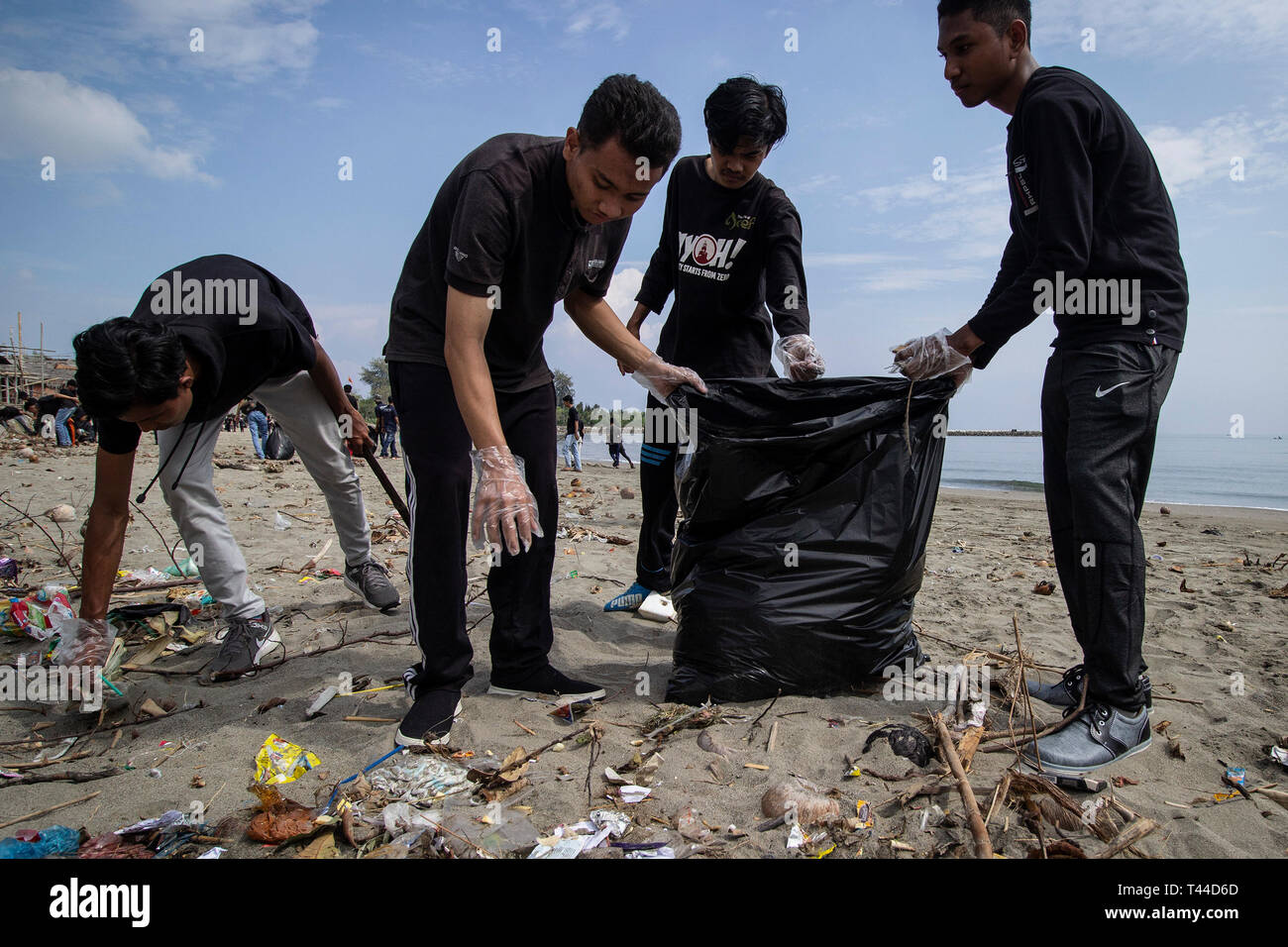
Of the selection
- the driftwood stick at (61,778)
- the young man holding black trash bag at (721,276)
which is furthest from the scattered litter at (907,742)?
the driftwood stick at (61,778)

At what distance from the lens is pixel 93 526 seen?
6.63 ft

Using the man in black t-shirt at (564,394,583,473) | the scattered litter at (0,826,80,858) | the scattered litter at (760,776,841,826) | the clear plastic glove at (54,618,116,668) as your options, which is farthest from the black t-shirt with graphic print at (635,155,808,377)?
the man in black t-shirt at (564,394,583,473)

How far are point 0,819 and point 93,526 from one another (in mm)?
800

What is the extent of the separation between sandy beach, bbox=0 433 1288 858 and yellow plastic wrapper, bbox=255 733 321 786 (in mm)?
34

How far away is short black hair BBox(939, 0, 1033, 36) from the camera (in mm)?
1752

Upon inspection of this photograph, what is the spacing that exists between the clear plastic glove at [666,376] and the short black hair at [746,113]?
3.07 feet

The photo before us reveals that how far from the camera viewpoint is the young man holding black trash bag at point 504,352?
160 centimetres

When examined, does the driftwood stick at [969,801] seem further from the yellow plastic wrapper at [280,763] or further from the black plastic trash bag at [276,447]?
the black plastic trash bag at [276,447]

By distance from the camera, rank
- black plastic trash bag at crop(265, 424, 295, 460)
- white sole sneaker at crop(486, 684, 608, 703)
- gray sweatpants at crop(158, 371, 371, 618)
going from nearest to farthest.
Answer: white sole sneaker at crop(486, 684, 608, 703), gray sweatpants at crop(158, 371, 371, 618), black plastic trash bag at crop(265, 424, 295, 460)

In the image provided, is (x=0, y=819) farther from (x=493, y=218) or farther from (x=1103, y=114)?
(x=1103, y=114)

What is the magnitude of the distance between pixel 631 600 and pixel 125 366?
194cm

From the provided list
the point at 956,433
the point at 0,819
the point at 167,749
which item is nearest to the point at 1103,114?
the point at 167,749

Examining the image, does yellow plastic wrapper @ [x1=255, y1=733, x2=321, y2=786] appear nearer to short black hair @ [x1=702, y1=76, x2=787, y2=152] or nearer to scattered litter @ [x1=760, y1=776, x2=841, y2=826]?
scattered litter @ [x1=760, y1=776, x2=841, y2=826]

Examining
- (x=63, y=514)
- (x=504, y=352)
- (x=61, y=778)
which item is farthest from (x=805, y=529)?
(x=63, y=514)
